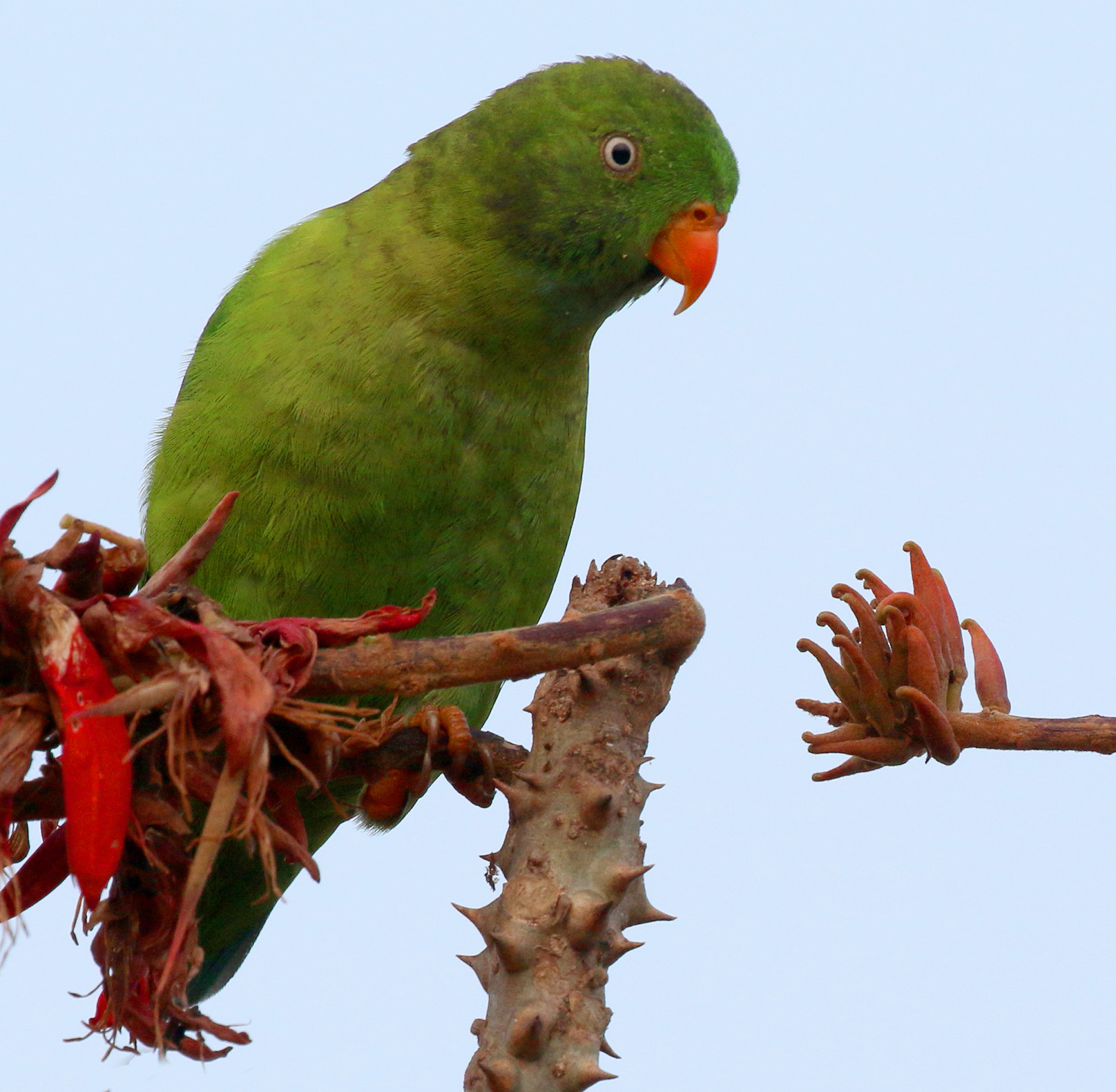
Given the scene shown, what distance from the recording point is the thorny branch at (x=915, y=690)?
217 centimetres

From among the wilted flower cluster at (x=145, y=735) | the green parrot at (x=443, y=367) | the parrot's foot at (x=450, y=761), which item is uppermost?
the green parrot at (x=443, y=367)

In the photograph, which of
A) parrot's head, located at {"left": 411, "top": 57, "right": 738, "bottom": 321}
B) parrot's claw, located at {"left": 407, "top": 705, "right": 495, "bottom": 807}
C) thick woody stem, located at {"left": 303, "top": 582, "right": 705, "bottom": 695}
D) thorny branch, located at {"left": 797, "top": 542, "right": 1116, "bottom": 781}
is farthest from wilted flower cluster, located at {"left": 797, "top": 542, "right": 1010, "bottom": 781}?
parrot's head, located at {"left": 411, "top": 57, "right": 738, "bottom": 321}

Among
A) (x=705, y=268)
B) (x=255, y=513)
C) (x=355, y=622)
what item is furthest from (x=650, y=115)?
(x=355, y=622)

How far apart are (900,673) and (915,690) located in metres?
0.08

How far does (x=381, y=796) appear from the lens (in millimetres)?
2900

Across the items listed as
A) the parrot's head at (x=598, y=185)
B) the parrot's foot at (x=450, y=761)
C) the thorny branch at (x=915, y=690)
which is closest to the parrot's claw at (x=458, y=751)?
the parrot's foot at (x=450, y=761)

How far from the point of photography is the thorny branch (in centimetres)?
217

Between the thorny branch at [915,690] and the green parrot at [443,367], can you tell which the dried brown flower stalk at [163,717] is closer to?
the thorny branch at [915,690]

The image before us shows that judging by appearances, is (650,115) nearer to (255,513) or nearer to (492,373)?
(492,373)

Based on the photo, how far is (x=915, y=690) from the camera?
214 cm

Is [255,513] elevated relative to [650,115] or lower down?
lower down

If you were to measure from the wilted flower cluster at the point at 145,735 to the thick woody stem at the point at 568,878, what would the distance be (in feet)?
1.48

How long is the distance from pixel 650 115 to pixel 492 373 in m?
0.69

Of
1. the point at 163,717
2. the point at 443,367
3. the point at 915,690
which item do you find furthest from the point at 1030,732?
the point at 443,367
